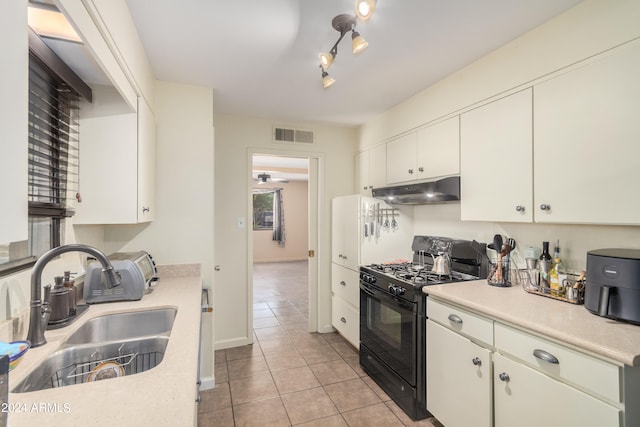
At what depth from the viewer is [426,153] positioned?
99.6 inches

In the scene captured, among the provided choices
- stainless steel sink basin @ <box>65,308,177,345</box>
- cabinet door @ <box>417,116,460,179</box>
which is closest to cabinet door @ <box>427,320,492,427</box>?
cabinet door @ <box>417,116,460,179</box>

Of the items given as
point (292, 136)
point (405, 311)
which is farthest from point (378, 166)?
point (405, 311)

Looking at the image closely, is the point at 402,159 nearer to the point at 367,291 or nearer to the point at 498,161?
the point at 498,161

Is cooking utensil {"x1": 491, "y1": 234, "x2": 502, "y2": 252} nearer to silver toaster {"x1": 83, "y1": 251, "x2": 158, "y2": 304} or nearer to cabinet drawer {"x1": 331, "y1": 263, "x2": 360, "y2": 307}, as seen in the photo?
cabinet drawer {"x1": 331, "y1": 263, "x2": 360, "y2": 307}

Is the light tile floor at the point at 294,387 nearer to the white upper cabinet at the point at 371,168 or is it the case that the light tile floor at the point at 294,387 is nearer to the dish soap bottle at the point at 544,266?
the dish soap bottle at the point at 544,266

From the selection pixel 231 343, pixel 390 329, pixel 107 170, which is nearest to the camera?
pixel 107 170

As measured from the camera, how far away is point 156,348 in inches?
53.4

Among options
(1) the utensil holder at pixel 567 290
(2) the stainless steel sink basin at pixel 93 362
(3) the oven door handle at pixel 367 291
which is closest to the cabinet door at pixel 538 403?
(1) the utensil holder at pixel 567 290

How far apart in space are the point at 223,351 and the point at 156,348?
1.93m

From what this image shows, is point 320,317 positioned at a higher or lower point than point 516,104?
lower

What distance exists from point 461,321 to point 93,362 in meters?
1.81

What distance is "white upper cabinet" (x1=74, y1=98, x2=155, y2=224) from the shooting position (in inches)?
64.6

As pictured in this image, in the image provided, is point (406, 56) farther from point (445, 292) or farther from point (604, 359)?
point (604, 359)

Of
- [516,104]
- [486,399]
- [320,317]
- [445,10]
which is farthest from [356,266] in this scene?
[445,10]
